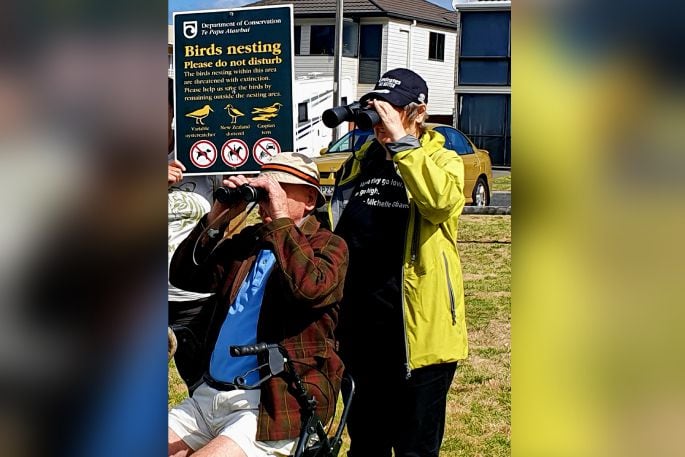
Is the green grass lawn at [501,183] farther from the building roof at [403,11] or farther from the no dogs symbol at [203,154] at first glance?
the no dogs symbol at [203,154]

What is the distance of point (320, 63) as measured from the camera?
2309 centimetres

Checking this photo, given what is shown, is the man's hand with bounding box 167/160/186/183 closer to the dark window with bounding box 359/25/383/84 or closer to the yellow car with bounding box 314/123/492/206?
the yellow car with bounding box 314/123/492/206

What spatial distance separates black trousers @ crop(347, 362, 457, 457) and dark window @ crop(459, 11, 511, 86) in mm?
12197

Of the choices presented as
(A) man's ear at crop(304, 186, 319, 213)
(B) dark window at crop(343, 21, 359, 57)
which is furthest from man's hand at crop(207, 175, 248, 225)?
(B) dark window at crop(343, 21, 359, 57)

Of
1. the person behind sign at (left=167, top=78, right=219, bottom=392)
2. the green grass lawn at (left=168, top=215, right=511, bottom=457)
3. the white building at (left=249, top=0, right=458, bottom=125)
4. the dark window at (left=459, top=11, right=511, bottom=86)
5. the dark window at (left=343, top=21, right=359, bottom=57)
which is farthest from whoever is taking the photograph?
the dark window at (left=343, top=21, right=359, bottom=57)

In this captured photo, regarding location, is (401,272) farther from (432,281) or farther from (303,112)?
(303,112)

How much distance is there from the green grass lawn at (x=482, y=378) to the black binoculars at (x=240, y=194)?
1.83 m

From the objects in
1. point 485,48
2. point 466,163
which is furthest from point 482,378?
point 485,48

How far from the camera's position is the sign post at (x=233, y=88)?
3377 millimetres

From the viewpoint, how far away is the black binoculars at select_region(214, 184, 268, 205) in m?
2.80

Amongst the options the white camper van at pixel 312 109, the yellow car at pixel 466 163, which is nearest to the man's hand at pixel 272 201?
the yellow car at pixel 466 163

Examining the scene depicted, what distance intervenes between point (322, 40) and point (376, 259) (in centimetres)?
2032
